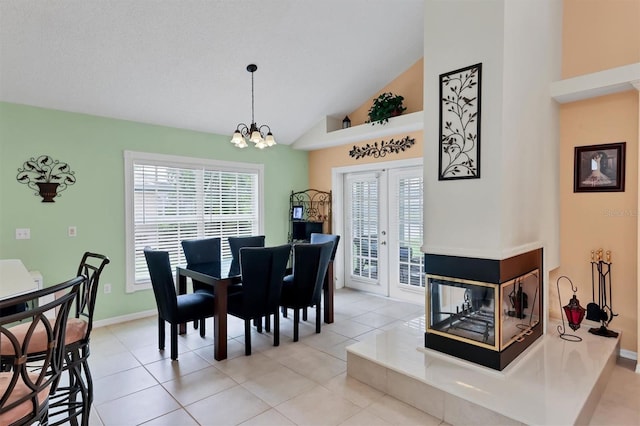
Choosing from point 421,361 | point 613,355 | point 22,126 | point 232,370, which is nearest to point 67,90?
point 22,126

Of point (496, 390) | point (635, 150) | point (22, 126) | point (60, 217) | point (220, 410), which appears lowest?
point (220, 410)

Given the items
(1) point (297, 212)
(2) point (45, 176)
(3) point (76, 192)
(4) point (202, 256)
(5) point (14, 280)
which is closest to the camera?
(5) point (14, 280)

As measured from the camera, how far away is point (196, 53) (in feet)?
11.4

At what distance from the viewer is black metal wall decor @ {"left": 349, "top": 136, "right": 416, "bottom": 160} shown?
4.82m

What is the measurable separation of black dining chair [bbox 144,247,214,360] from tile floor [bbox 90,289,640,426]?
1.14ft

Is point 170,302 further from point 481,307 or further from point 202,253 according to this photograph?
point 481,307

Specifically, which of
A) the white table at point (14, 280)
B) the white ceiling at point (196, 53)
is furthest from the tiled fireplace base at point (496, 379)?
the white ceiling at point (196, 53)

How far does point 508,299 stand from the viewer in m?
2.62

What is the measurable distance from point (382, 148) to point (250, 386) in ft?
11.8

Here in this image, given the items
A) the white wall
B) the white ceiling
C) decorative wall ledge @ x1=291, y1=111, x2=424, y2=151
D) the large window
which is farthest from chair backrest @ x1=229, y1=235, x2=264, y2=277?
the white wall

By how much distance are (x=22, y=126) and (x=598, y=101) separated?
219 inches

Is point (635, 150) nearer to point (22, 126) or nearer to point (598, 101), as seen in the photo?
point (598, 101)

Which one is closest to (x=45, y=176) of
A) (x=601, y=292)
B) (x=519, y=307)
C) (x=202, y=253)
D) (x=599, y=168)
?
(x=202, y=253)

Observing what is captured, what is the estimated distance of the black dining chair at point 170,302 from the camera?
10.1 ft
